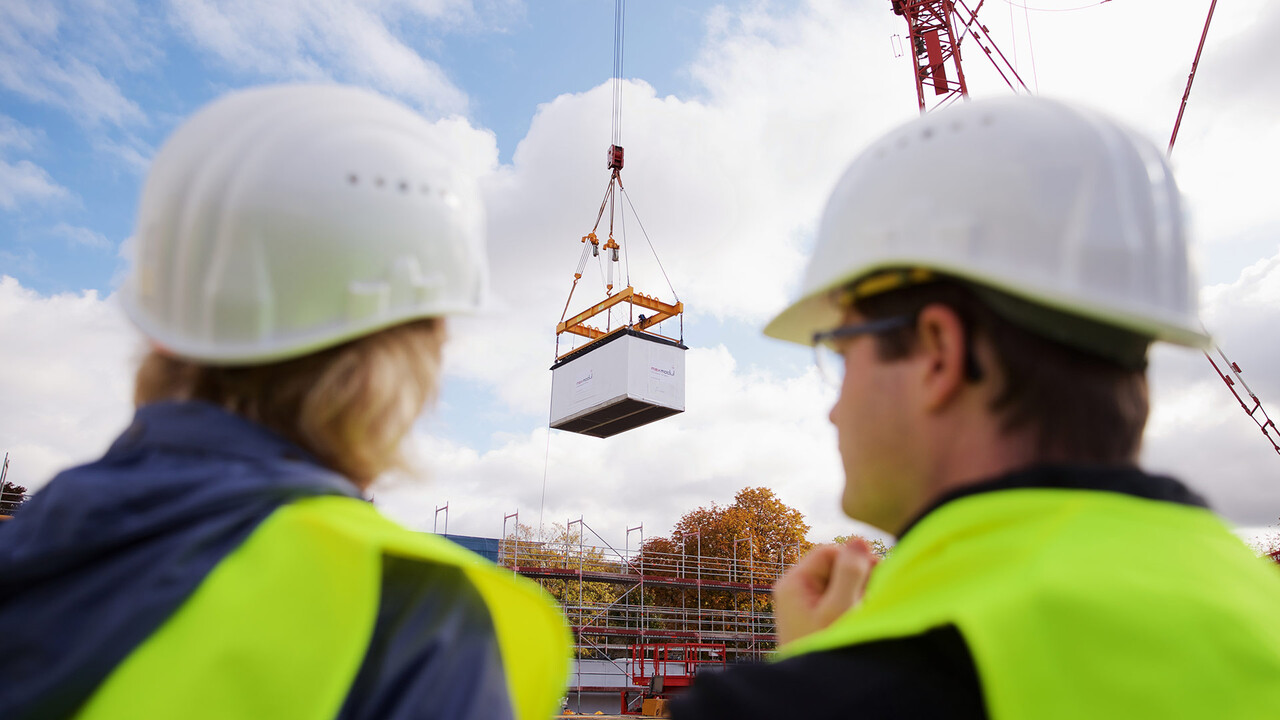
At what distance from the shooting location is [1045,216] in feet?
4.11

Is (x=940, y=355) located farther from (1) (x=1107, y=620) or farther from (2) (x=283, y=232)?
(2) (x=283, y=232)

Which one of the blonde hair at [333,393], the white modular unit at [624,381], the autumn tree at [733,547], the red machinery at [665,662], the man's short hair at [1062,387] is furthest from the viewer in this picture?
the autumn tree at [733,547]

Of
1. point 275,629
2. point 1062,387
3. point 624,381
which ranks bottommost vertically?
point 275,629

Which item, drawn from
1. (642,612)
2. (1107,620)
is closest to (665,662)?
(642,612)

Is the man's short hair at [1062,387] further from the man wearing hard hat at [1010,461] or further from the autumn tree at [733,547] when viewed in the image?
the autumn tree at [733,547]

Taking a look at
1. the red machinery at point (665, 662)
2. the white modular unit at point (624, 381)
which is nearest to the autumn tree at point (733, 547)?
the red machinery at point (665, 662)

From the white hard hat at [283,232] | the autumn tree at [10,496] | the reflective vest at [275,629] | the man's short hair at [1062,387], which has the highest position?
the autumn tree at [10,496]

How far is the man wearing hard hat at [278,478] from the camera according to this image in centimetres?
102

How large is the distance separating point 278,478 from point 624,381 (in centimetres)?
2373

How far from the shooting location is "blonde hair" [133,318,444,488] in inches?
49.4

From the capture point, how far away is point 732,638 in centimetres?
3312

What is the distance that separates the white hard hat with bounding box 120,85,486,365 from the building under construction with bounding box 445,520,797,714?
2362 centimetres

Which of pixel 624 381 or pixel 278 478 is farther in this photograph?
pixel 624 381

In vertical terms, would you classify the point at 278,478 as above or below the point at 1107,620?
above
